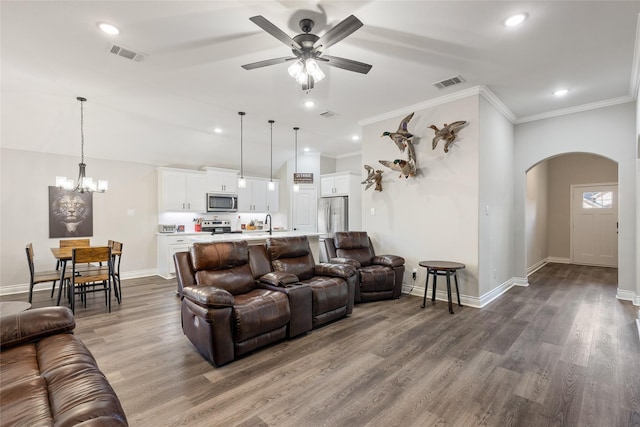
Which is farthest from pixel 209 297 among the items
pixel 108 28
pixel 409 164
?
pixel 409 164

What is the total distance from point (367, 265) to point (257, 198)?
14.1 feet

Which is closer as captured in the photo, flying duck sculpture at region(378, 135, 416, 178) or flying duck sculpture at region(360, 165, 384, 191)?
flying duck sculpture at region(378, 135, 416, 178)

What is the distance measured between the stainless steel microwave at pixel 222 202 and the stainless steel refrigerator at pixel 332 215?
2.19 meters

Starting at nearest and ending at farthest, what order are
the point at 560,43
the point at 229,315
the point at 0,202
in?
1. the point at 229,315
2. the point at 560,43
3. the point at 0,202

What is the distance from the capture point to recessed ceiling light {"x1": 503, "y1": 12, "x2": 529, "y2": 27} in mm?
2596

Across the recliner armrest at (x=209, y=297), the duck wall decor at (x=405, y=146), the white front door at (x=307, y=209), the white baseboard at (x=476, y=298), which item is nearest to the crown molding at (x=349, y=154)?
the white front door at (x=307, y=209)

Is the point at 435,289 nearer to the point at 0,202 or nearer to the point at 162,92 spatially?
the point at 162,92

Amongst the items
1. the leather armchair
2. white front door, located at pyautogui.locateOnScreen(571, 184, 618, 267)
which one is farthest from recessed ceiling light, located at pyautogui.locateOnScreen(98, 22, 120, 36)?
white front door, located at pyautogui.locateOnScreen(571, 184, 618, 267)

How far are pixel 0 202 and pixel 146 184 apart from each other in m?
2.26

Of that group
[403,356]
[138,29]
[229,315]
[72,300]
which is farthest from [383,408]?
[72,300]

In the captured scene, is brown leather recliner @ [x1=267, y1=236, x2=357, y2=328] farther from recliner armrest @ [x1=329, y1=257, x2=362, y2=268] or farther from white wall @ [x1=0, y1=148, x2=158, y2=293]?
white wall @ [x1=0, y1=148, x2=158, y2=293]

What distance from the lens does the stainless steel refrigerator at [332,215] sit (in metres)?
7.26

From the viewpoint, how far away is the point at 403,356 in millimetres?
2775

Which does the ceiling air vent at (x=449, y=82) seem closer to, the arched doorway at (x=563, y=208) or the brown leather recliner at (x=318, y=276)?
the brown leather recliner at (x=318, y=276)
